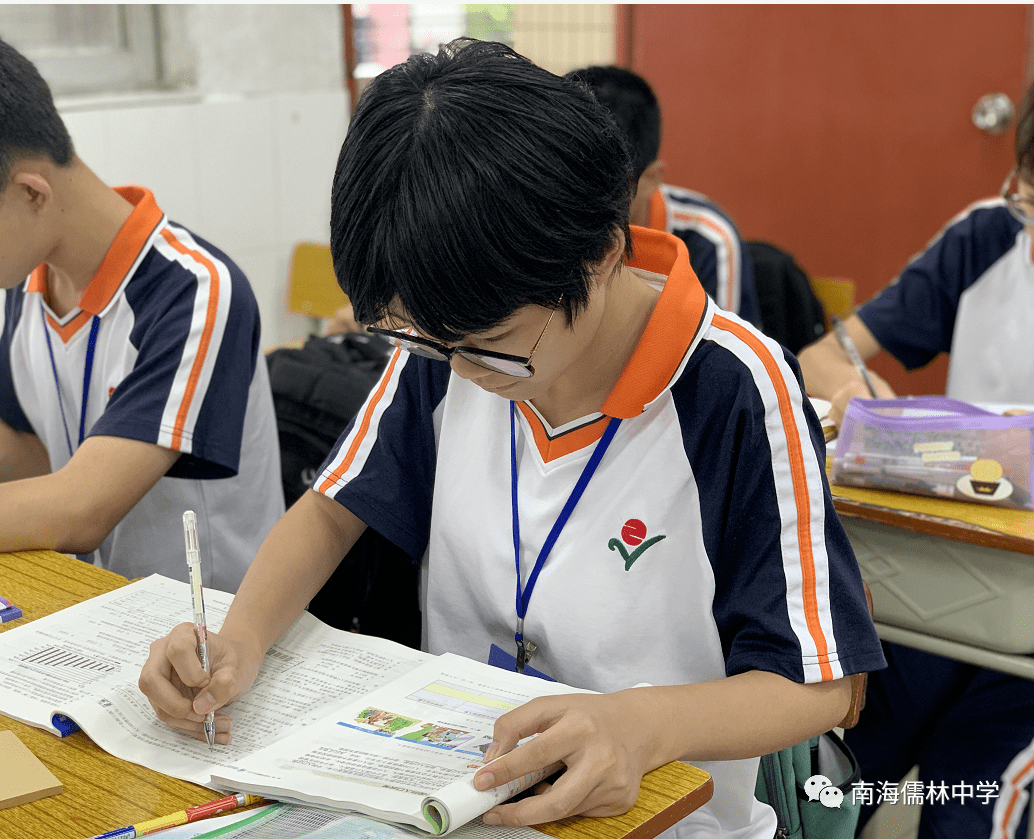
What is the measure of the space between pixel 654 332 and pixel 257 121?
2.71 m

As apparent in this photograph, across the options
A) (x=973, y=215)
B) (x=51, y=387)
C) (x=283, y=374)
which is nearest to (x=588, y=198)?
(x=51, y=387)

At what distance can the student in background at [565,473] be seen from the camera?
84 cm

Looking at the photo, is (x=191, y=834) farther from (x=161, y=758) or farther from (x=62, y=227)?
(x=62, y=227)

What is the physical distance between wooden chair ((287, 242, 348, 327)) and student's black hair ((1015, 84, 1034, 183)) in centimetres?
208

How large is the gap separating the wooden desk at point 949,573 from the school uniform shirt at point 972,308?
0.81 meters

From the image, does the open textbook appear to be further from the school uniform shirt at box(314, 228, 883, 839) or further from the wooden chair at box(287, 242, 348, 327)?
the wooden chair at box(287, 242, 348, 327)

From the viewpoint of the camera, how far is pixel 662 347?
104cm

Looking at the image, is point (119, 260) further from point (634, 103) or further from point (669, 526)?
point (634, 103)

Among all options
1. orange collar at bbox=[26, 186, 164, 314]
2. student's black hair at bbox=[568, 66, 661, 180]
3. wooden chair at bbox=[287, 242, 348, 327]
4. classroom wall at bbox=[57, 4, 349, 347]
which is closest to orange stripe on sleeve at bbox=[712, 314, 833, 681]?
orange collar at bbox=[26, 186, 164, 314]

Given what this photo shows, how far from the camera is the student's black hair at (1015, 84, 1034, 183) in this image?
1.84m

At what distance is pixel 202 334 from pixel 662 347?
2.51ft

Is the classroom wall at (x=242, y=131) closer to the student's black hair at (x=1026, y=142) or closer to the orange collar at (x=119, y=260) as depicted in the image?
the orange collar at (x=119, y=260)

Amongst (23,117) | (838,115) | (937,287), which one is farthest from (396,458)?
(838,115)

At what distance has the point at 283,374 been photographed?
2047 mm
